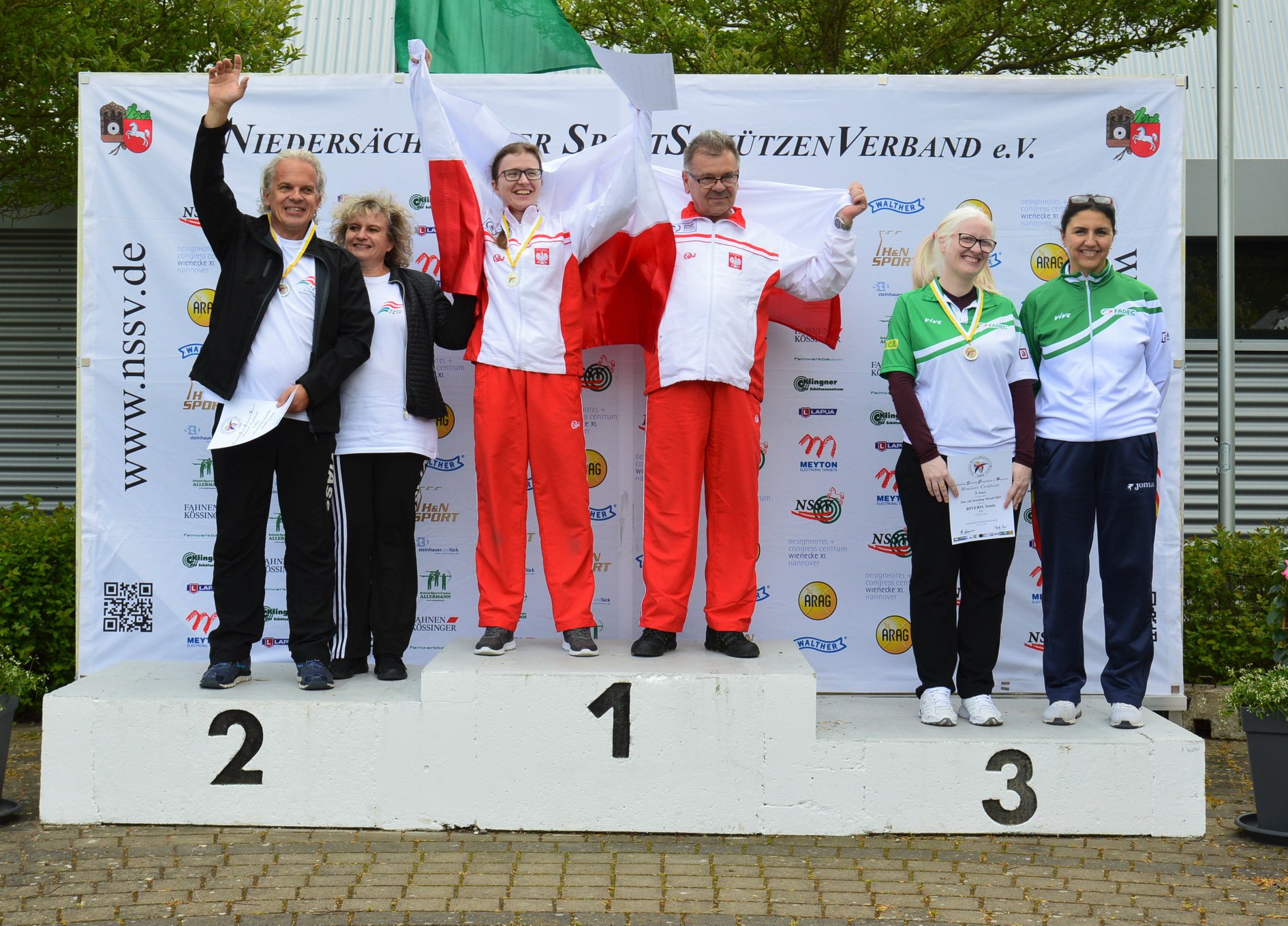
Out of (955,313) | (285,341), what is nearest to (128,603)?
(285,341)

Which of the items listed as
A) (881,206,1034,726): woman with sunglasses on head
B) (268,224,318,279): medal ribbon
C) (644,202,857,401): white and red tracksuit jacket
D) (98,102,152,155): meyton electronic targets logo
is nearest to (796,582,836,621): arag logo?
(881,206,1034,726): woman with sunglasses on head

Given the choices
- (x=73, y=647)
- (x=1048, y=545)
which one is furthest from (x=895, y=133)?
(x=73, y=647)

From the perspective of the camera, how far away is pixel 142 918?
9.98 ft

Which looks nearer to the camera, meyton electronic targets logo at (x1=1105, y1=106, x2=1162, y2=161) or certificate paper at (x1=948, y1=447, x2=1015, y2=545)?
certificate paper at (x1=948, y1=447, x2=1015, y2=545)

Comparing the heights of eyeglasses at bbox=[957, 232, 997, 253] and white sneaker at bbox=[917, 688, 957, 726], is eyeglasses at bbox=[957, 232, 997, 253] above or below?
above

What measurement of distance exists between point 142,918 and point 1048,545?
298cm

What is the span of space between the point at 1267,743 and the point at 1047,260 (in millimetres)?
2022

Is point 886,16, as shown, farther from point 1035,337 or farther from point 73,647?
point 73,647

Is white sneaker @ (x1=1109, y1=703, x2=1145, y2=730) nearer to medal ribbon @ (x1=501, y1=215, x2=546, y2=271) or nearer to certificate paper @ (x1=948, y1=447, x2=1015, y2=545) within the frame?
certificate paper @ (x1=948, y1=447, x2=1015, y2=545)

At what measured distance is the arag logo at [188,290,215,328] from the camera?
15.9ft

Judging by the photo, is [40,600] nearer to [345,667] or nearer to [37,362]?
[345,667]

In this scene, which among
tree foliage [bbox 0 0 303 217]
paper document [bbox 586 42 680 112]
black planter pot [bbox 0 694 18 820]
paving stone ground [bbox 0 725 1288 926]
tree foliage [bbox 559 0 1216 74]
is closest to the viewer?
paving stone ground [bbox 0 725 1288 926]

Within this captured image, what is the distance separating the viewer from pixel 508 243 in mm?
4223

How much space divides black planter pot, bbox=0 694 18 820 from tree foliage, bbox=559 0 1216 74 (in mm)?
4463
